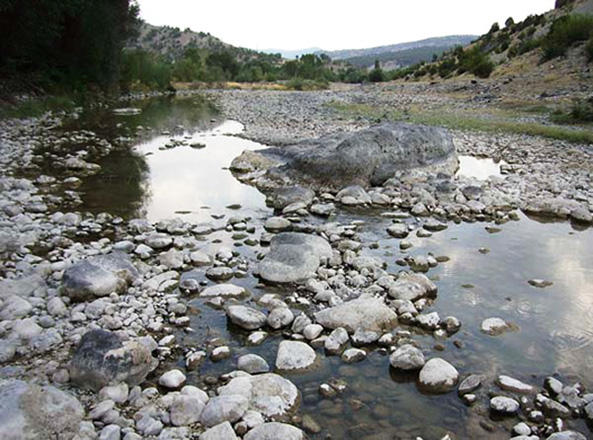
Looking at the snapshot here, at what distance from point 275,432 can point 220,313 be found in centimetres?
211

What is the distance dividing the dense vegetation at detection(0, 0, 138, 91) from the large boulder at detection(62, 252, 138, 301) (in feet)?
50.6

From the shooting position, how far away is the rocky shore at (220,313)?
12.3ft

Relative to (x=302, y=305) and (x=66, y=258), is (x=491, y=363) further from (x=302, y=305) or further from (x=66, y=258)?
(x=66, y=258)

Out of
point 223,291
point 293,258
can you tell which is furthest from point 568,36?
point 223,291

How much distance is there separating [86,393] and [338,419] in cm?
211

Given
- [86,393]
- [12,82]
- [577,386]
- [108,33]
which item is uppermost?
[108,33]

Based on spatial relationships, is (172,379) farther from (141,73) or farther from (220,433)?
(141,73)

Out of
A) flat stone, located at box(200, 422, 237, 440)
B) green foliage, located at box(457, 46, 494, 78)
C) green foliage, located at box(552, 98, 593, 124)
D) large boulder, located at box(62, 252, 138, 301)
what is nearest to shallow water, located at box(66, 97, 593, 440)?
flat stone, located at box(200, 422, 237, 440)

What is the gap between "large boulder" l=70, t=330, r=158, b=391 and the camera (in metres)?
4.05

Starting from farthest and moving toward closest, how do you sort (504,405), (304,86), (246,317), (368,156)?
(304,86) < (368,156) < (246,317) < (504,405)

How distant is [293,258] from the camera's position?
6.55 m

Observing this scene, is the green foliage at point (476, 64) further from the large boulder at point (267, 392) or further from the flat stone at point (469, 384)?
the large boulder at point (267, 392)

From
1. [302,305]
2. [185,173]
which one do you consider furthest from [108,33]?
[302,305]

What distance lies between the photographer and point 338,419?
3844 mm
